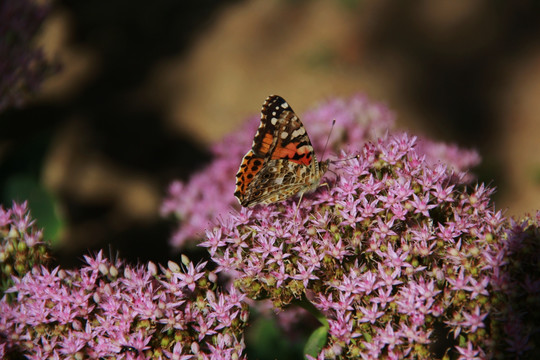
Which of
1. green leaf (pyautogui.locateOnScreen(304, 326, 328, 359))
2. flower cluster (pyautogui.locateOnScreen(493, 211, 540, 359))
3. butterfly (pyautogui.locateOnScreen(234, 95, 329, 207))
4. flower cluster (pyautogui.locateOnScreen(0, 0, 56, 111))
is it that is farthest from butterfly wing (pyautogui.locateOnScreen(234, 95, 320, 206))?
flower cluster (pyautogui.locateOnScreen(0, 0, 56, 111))

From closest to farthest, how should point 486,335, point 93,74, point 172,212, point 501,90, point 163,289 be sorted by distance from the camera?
point 486,335 < point 163,289 < point 172,212 < point 501,90 < point 93,74

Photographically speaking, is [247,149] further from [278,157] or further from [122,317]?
[122,317]

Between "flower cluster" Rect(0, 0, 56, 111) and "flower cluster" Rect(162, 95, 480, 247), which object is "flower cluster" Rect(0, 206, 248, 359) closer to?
"flower cluster" Rect(162, 95, 480, 247)

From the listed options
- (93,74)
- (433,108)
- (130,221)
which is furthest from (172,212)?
(433,108)

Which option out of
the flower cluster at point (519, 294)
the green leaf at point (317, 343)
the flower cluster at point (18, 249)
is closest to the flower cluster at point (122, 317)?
the flower cluster at point (18, 249)

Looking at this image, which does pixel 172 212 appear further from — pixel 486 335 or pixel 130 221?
pixel 486 335

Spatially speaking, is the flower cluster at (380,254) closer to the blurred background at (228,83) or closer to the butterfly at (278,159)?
the butterfly at (278,159)
